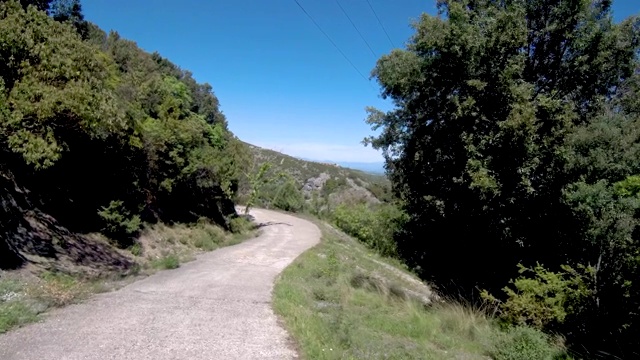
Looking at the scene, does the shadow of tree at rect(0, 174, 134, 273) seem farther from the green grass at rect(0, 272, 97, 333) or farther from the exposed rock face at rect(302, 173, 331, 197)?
the exposed rock face at rect(302, 173, 331, 197)

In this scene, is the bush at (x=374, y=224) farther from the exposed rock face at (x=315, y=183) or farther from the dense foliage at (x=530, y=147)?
the exposed rock face at (x=315, y=183)

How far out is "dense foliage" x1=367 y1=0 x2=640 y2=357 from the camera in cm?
1074

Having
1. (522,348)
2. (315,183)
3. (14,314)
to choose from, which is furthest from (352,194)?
(14,314)

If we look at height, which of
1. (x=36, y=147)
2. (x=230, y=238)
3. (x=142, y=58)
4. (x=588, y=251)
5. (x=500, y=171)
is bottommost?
(x=230, y=238)

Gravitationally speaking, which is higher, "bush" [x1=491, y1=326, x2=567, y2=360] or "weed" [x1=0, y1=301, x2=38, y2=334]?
"bush" [x1=491, y1=326, x2=567, y2=360]

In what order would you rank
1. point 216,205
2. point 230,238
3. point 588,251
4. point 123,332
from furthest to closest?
1. point 216,205
2. point 230,238
3. point 588,251
4. point 123,332

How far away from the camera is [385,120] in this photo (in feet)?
48.2

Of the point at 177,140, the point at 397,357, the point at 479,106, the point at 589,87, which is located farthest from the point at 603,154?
the point at 177,140

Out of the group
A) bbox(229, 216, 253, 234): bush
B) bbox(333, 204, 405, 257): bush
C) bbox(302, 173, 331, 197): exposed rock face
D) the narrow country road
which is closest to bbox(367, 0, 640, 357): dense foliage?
the narrow country road

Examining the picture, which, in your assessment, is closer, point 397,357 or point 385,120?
point 397,357

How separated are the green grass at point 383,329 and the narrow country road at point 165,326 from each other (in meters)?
0.44

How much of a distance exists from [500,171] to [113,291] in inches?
391

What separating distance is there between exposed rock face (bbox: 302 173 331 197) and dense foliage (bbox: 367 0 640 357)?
5860 cm

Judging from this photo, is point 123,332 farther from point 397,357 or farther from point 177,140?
point 177,140
